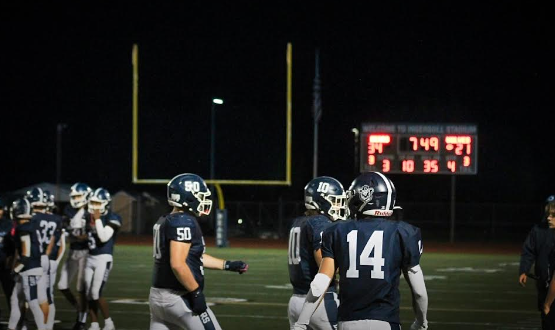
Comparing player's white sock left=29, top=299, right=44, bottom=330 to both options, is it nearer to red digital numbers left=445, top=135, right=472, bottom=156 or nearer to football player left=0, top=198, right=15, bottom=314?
football player left=0, top=198, right=15, bottom=314

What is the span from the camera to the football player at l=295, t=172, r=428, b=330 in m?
5.57

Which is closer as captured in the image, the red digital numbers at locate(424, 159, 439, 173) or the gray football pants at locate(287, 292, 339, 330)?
the gray football pants at locate(287, 292, 339, 330)

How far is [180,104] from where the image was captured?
29.4 metres

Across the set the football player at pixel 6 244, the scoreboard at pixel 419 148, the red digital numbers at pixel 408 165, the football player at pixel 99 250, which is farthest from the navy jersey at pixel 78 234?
the red digital numbers at pixel 408 165

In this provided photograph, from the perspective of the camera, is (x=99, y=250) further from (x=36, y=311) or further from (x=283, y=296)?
(x=283, y=296)

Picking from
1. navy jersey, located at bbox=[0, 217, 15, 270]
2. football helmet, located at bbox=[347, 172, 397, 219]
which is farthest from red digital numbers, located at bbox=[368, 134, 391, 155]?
football helmet, located at bbox=[347, 172, 397, 219]

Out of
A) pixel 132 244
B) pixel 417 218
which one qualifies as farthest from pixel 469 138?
pixel 417 218

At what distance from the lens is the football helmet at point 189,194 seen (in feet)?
22.8

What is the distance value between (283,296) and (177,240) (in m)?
8.47

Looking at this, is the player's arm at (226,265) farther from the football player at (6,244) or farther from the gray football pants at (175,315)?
the football player at (6,244)

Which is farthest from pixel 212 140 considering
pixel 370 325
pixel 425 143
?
pixel 370 325

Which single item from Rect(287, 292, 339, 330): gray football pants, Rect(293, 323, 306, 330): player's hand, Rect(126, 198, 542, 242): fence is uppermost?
Rect(293, 323, 306, 330): player's hand

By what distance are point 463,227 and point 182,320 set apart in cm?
4045

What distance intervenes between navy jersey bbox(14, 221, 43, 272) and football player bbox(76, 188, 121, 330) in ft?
3.22
